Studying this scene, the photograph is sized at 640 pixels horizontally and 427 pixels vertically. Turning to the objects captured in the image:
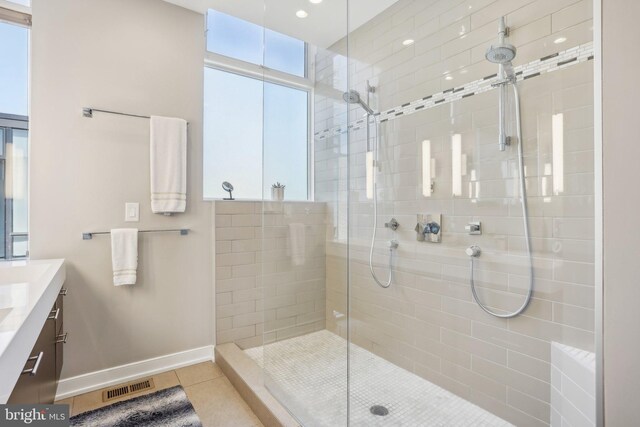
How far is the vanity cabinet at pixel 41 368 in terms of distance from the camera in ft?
3.05

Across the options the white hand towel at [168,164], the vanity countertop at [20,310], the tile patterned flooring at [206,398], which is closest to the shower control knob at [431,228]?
the tile patterned flooring at [206,398]

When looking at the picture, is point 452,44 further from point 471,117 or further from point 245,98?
point 245,98

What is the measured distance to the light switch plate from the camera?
2.23 meters

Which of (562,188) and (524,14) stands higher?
(524,14)

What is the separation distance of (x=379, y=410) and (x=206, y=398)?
109 cm

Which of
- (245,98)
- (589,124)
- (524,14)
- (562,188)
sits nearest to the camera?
(589,124)

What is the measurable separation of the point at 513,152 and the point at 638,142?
3.24 feet

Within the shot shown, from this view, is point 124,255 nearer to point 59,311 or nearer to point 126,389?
point 59,311

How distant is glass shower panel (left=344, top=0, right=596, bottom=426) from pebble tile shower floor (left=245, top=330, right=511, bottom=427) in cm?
1

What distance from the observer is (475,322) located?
1.88 metres

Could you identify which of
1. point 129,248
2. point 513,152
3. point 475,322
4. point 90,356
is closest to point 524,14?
point 513,152

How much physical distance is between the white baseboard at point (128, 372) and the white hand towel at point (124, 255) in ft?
2.05

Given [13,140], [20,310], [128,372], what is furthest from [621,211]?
[13,140]

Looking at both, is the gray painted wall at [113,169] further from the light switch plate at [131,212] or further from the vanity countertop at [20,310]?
the vanity countertop at [20,310]
